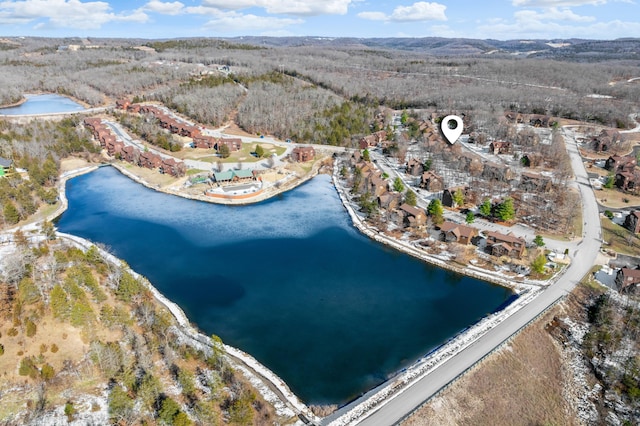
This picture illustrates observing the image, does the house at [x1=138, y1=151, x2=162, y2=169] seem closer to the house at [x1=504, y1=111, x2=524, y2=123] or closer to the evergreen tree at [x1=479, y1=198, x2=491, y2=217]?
the evergreen tree at [x1=479, y1=198, x2=491, y2=217]

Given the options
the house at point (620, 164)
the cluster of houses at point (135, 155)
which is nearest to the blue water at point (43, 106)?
the cluster of houses at point (135, 155)

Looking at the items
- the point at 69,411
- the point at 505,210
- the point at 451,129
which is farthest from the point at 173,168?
the point at 505,210

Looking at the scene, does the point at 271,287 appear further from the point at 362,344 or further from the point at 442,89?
the point at 442,89

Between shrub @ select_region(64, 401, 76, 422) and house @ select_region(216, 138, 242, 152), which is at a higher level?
house @ select_region(216, 138, 242, 152)

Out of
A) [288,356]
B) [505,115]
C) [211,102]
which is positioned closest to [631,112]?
[505,115]

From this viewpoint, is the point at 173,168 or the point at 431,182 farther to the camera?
the point at 173,168

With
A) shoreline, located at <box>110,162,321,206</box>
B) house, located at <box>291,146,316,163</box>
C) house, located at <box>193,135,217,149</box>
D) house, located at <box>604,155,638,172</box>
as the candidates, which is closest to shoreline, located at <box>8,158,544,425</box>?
shoreline, located at <box>110,162,321,206</box>

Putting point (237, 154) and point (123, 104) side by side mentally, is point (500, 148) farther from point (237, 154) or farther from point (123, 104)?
point (123, 104)
